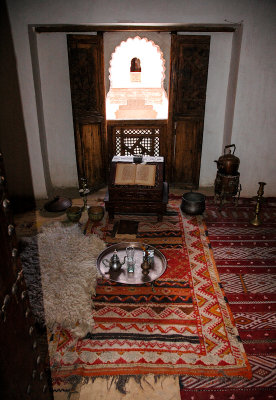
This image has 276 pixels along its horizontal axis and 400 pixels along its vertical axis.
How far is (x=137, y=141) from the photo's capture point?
7574mm

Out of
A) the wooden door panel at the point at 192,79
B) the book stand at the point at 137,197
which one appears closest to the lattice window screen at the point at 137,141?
the wooden door panel at the point at 192,79

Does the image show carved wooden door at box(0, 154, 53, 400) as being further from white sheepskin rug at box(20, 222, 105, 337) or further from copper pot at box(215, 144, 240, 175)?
copper pot at box(215, 144, 240, 175)

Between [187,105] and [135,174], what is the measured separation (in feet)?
7.19

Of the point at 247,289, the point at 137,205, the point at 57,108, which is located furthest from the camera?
the point at 57,108

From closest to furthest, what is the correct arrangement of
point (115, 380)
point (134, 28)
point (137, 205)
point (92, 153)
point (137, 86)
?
point (115, 380) < point (137, 205) < point (134, 28) < point (92, 153) < point (137, 86)

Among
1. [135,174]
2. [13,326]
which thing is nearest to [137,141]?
[135,174]

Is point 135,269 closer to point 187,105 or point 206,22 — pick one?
point 187,105

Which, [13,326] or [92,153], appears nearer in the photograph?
[13,326]

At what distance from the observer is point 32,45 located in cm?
623

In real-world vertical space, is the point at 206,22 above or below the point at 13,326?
above

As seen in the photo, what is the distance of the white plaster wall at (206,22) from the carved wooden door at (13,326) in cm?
587

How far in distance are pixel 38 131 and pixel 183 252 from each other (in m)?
3.82

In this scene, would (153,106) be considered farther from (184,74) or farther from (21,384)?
(21,384)

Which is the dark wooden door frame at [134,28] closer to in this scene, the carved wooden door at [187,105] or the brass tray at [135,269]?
the carved wooden door at [187,105]
